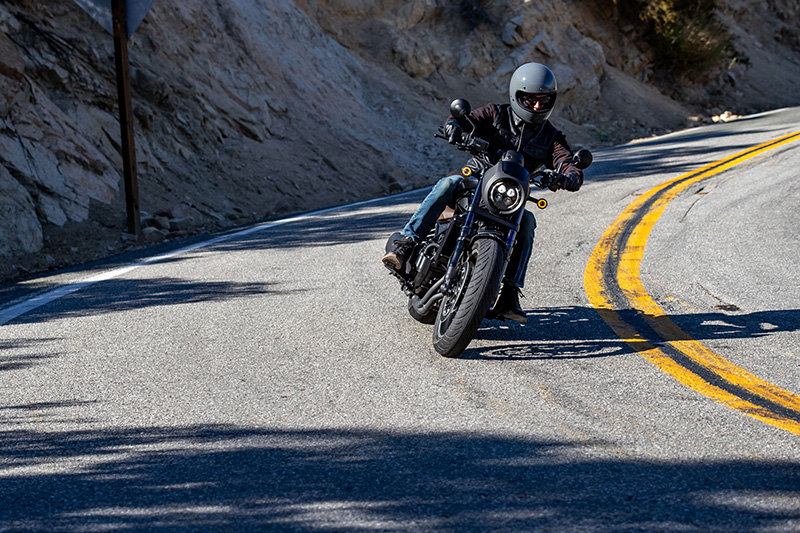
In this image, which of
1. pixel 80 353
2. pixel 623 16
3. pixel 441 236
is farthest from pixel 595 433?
pixel 623 16

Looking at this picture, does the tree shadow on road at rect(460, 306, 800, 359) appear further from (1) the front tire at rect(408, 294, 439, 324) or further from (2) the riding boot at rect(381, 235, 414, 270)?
(2) the riding boot at rect(381, 235, 414, 270)

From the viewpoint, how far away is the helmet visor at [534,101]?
17.2 ft

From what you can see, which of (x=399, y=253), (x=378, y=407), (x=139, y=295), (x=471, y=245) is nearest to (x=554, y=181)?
(x=471, y=245)

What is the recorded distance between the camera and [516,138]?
5449mm

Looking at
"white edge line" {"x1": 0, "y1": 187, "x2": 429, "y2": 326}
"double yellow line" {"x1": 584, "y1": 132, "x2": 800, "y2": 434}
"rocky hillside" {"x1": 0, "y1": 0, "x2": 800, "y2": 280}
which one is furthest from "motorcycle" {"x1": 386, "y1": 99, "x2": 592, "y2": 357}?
"rocky hillside" {"x1": 0, "y1": 0, "x2": 800, "y2": 280}

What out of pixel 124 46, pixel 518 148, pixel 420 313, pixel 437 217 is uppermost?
pixel 124 46

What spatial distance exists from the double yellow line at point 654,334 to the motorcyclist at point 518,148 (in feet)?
2.84

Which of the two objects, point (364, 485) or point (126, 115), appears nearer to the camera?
point (364, 485)

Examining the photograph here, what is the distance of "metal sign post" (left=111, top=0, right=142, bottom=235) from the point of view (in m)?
10.9

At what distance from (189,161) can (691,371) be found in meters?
11.7

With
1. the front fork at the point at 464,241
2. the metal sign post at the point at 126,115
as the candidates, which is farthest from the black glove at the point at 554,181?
the metal sign post at the point at 126,115

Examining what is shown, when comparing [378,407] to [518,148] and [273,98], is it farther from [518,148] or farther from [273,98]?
[273,98]

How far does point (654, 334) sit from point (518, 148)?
61.3 inches

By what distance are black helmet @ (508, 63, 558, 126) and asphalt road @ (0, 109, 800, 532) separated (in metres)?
1.49
